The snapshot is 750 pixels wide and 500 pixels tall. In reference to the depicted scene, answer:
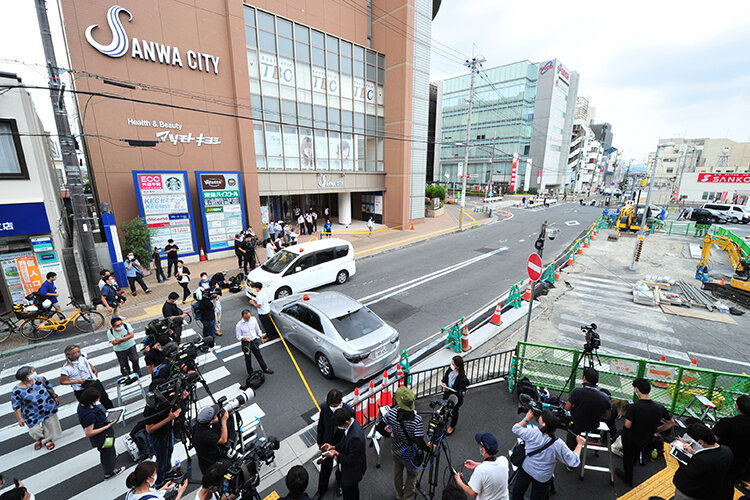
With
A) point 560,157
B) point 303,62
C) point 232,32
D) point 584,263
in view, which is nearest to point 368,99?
point 303,62

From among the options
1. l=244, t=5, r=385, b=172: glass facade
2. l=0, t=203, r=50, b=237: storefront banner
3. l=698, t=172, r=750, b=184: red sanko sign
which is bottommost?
l=0, t=203, r=50, b=237: storefront banner

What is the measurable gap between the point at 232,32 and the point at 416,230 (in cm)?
1806

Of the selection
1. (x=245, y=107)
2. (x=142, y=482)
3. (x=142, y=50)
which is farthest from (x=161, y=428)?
(x=245, y=107)

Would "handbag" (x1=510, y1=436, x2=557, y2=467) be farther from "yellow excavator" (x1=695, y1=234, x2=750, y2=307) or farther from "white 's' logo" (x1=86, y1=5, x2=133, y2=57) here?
"white 's' logo" (x1=86, y1=5, x2=133, y2=57)

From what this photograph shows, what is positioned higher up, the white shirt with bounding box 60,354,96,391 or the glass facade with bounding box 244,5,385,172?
the glass facade with bounding box 244,5,385,172

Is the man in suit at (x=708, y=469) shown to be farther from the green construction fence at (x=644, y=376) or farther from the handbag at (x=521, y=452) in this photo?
the green construction fence at (x=644, y=376)

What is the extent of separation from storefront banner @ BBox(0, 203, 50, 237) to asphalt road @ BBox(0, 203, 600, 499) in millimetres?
4187

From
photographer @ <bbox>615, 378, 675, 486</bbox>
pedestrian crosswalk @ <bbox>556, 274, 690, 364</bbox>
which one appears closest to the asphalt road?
pedestrian crosswalk @ <bbox>556, 274, 690, 364</bbox>

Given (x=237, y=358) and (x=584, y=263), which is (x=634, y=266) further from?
(x=237, y=358)

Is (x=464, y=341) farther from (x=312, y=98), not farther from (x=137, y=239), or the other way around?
(x=312, y=98)

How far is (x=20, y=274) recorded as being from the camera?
415 inches

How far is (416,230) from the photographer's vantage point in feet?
88.1

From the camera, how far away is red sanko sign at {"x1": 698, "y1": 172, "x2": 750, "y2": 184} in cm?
3238

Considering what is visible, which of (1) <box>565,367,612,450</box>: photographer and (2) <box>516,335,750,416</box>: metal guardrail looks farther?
(2) <box>516,335,750,416</box>: metal guardrail
